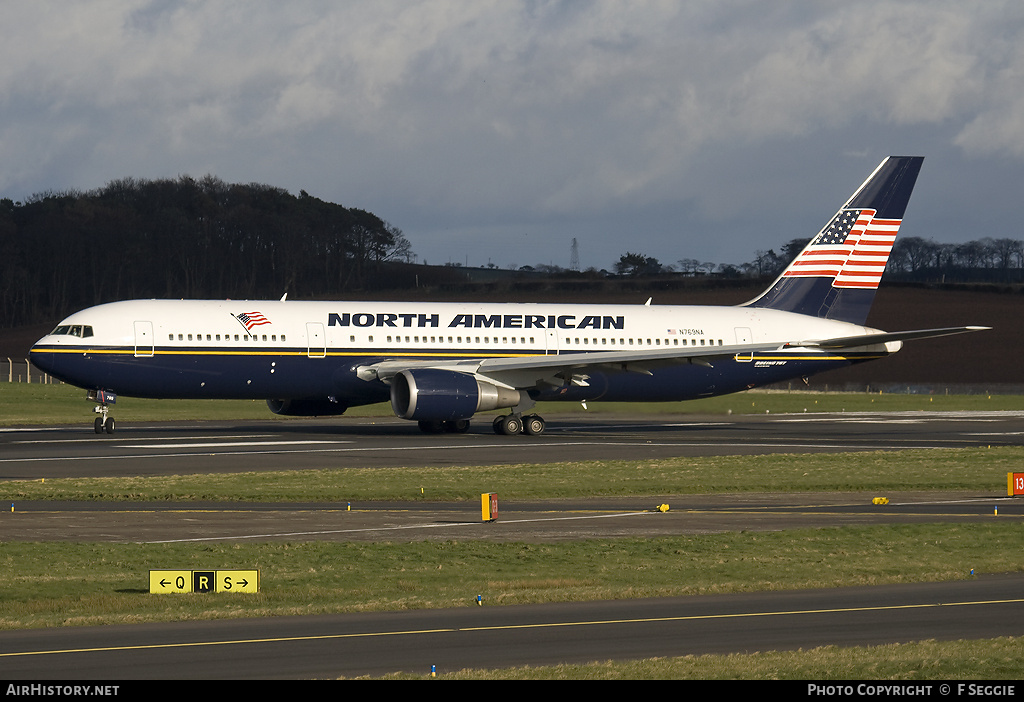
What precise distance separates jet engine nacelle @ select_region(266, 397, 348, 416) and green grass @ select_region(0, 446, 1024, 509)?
46.1 feet

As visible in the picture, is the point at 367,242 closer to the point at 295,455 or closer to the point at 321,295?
the point at 321,295

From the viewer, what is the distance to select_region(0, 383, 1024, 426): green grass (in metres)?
59.5

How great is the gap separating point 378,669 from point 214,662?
1629mm

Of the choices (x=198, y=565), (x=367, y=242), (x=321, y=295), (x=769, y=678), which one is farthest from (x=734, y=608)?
(x=367, y=242)

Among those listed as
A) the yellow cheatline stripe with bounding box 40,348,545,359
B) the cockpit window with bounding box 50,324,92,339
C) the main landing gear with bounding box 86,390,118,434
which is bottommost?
the main landing gear with bounding box 86,390,118,434

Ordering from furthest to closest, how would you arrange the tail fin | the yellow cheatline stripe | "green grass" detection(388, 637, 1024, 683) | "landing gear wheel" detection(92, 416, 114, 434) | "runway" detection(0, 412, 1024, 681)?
the tail fin < "landing gear wheel" detection(92, 416, 114, 434) < the yellow cheatline stripe < "runway" detection(0, 412, 1024, 681) < "green grass" detection(388, 637, 1024, 683)

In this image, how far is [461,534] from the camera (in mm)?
21734

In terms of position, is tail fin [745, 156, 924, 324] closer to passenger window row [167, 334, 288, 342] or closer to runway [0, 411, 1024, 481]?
runway [0, 411, 1024, 481]

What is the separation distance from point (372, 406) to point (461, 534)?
47152 millimetres

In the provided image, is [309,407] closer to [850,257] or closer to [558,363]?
[558,363]

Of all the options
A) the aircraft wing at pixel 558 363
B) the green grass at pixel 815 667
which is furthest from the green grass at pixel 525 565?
the aircraft wing at pixel 558 363

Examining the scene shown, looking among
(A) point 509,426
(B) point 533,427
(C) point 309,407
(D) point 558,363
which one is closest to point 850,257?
(D) point 558,363

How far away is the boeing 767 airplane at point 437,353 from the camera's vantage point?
1708 inches

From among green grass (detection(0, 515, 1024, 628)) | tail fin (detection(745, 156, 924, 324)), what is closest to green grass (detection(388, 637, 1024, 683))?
green grass (detection(0, 515, 1024, 628))
